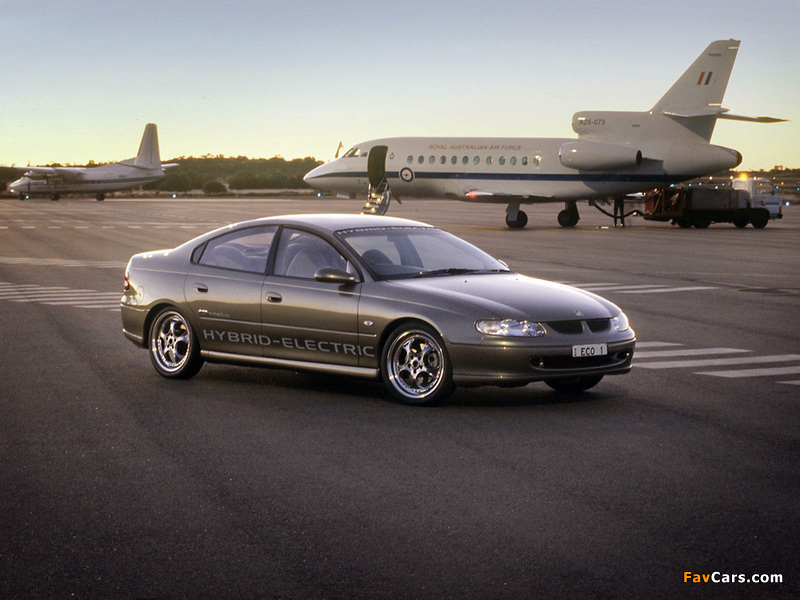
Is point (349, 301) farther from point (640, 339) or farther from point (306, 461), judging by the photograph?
point (640, 339)

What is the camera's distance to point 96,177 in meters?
101

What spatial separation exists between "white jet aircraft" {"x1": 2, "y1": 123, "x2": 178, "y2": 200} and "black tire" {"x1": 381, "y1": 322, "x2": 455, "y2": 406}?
316ft

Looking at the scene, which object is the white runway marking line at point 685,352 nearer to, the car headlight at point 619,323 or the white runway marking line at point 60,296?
the car headlight at point 619,323

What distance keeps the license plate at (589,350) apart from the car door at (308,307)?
1679 mm

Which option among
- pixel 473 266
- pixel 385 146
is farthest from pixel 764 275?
pixel 385 146

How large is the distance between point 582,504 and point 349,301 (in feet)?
12.1

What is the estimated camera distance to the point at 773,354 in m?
11.7

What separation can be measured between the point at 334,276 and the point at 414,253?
1198mm

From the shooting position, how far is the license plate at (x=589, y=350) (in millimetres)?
8712

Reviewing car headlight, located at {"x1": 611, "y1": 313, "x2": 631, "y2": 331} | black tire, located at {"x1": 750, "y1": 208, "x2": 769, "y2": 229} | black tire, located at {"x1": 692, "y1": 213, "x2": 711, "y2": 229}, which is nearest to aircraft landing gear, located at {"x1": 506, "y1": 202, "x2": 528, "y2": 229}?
black tire, located at {"x1": 692, "y1": 213, "x2": 711, "y2": 229}

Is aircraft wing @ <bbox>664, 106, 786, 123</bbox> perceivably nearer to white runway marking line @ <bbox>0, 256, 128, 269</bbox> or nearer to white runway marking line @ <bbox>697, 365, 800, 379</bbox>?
white runway marking line @ <bbox>0, 256, 128, 269</bbox>

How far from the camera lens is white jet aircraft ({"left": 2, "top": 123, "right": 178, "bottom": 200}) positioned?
10056 centimetres

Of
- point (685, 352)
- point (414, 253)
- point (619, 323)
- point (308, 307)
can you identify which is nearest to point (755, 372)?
point (685, 352)

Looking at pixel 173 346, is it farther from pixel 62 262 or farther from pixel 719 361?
pixel 62 262
